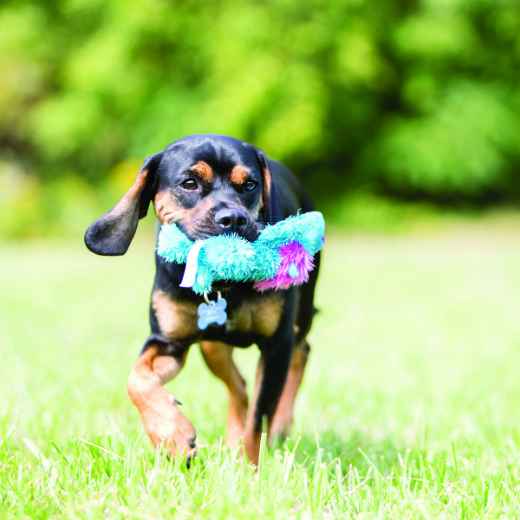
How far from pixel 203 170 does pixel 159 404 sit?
3.22 feet

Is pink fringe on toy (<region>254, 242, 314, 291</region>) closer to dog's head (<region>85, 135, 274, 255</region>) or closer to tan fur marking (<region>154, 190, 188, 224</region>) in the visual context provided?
dog's head (<region>85, 135, 274, 255</region>)

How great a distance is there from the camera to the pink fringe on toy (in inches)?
127

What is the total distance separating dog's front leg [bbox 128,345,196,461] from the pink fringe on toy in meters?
0.51

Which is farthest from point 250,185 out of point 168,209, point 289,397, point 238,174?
point 289,397

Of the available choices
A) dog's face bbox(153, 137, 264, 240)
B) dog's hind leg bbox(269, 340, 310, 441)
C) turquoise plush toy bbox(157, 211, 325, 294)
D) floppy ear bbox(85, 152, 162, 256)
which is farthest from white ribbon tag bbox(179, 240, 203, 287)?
dog's hind leg bbox(269, 340, 310, 441)

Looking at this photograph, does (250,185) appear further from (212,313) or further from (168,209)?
(212,313)

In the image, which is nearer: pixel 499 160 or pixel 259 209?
pixel 259 209

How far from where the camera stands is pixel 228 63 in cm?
1978

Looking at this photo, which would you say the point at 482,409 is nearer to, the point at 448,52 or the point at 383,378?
the point at 383,378

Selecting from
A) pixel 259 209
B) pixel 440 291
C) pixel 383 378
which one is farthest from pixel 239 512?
pixel 440 291

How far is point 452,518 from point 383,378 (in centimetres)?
318

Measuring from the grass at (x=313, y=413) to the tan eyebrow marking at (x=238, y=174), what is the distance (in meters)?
1.06

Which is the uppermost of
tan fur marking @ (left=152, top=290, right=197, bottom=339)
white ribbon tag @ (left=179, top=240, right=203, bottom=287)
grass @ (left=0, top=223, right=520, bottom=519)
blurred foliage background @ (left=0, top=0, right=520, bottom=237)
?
blurred foliage background @ (left=0, top=0, right=520, bottom=237)

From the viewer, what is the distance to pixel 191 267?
3100 millimetres
